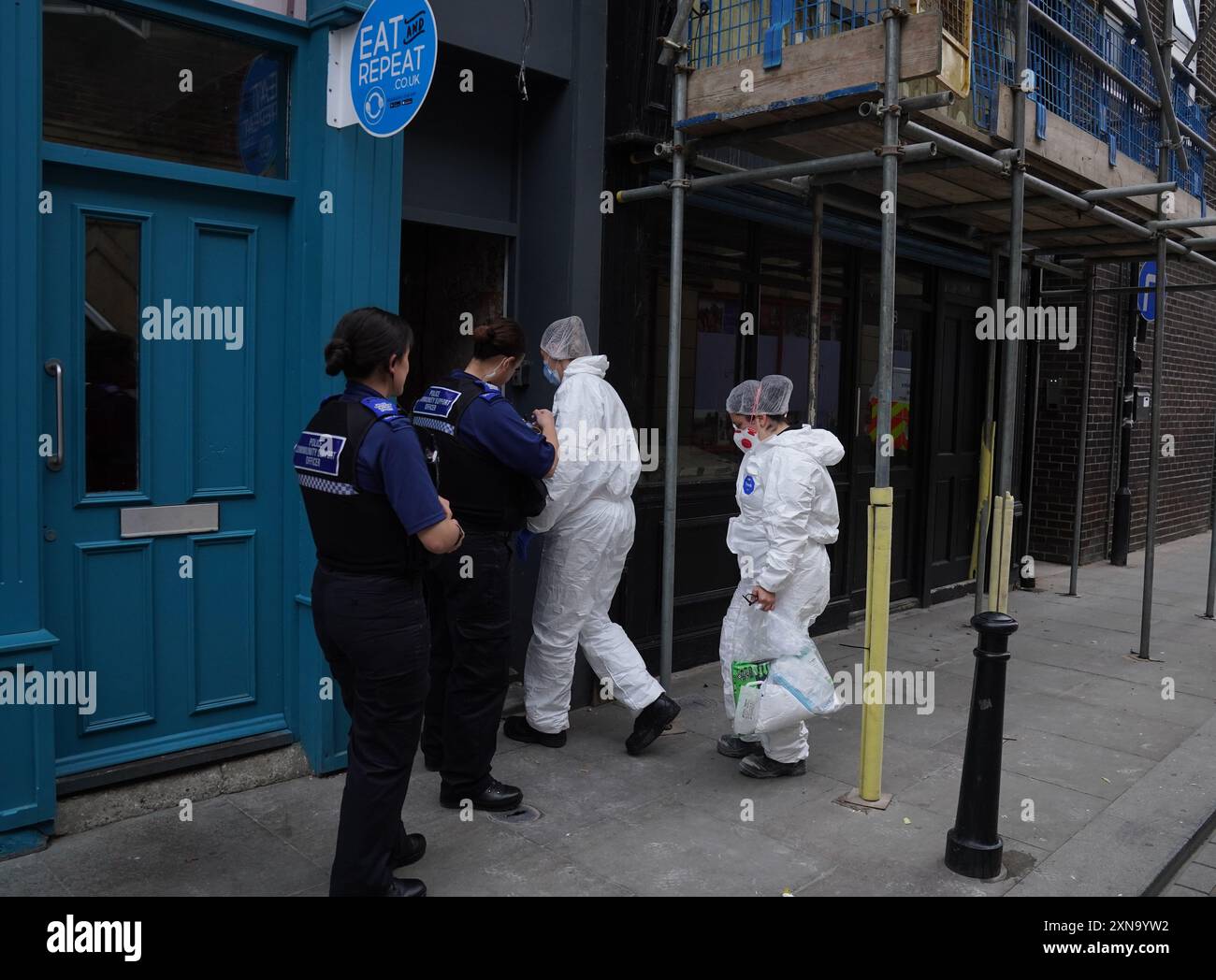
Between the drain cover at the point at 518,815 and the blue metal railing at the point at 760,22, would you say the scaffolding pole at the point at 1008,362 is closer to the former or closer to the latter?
the blue metal railing at the point at 760,22

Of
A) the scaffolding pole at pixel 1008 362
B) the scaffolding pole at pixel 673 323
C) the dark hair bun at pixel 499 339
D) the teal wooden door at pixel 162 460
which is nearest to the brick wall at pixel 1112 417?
the scaffolding pole at pixel 1008 362

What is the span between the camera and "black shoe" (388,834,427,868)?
12.6ft

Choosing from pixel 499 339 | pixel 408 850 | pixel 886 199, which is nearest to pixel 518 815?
pixel 408 850

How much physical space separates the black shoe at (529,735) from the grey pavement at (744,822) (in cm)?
6

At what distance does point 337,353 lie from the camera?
11.0ft

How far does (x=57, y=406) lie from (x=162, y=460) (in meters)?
0.48

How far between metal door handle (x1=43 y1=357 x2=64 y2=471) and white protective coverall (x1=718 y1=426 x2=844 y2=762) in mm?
2934

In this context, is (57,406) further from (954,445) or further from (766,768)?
(954,445)

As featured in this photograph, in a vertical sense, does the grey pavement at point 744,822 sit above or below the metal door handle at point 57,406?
below

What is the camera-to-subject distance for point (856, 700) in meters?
6.53

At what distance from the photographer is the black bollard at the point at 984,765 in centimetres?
394

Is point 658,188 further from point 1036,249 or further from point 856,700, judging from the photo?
point 1036,249

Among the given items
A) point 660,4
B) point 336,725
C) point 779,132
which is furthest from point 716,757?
point 660,4
